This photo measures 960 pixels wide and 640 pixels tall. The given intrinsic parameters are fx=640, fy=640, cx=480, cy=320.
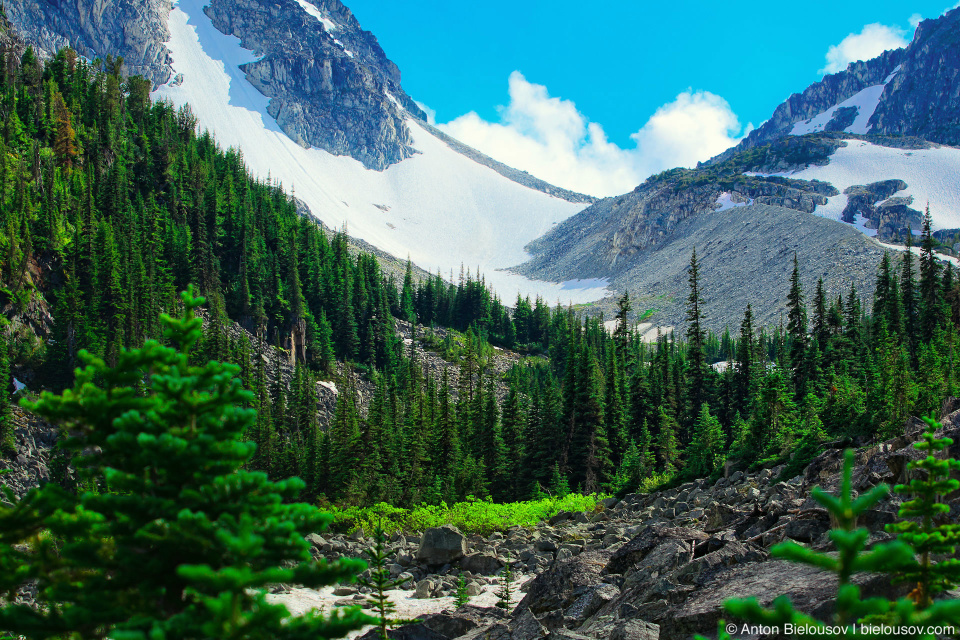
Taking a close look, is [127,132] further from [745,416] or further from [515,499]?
[745,416]

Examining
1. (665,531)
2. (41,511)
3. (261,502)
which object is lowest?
(665,531)

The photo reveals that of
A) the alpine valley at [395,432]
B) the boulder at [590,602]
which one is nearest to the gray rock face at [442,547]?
the alpine valley at [395,432]

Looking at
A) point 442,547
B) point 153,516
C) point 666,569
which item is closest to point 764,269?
point 442,547

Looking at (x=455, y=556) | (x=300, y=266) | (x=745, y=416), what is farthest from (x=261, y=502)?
(x=300, y=266)

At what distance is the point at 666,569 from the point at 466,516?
2342 centimetres

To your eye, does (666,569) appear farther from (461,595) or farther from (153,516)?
(153,516)

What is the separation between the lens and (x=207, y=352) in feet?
269

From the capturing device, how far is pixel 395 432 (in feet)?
194

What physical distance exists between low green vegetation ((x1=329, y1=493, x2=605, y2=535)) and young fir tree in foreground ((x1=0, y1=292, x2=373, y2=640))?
92.4ft

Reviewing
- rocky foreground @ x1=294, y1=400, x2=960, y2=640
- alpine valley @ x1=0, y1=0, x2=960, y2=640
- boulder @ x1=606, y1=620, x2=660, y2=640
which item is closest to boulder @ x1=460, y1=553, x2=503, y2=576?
rocky foreground @ x1=294, y1=400, x2=960, y2=640

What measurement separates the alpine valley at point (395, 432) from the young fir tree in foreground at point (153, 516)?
0.13 feet

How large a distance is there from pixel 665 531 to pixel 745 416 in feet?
132

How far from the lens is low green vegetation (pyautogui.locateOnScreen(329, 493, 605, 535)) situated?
3438 centimetres

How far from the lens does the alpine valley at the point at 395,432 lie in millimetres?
6480
